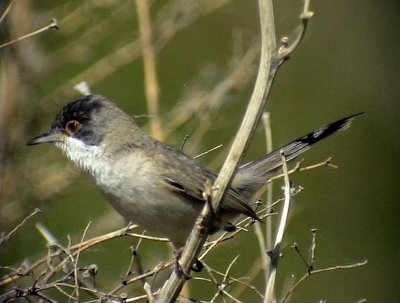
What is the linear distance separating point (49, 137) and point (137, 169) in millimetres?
593

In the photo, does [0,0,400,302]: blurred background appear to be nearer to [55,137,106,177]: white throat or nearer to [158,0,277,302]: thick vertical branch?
[55,137,106,177]: white throat

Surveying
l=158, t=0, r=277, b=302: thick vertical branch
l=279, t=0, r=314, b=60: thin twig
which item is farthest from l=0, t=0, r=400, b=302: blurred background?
l=279, t=0, r=314, b=60: thin twig

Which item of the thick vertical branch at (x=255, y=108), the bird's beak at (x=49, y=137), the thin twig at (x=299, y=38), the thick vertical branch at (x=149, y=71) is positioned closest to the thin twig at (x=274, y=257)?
the thick vertical branch at (x=255, y=108)

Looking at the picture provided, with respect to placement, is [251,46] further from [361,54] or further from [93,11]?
[361,54]

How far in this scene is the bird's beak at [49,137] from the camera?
5.26m

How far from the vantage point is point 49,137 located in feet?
17.4

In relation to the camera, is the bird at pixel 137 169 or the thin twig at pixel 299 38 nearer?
the thin twig at pixel 299 38

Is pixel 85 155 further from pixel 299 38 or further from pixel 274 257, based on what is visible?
pixel 299 38

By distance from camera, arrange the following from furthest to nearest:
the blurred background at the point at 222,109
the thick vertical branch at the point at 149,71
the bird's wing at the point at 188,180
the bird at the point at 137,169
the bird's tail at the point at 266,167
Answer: the blurred background at the point at 222,109, the bird's tail at the point at 266,167, the thick vertical branch at the point at 149,71, the bird's wing at the point at 188,180, the bird at the point at 137,169

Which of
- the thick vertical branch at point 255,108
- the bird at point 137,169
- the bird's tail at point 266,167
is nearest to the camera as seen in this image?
the thick vertical branch at point 255,108

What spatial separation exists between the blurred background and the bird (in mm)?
639

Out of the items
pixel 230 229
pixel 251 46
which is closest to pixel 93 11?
pixel 251 46

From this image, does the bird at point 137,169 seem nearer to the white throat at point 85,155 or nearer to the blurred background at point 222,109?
the white throat at point 85,155

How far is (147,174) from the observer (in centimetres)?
503
